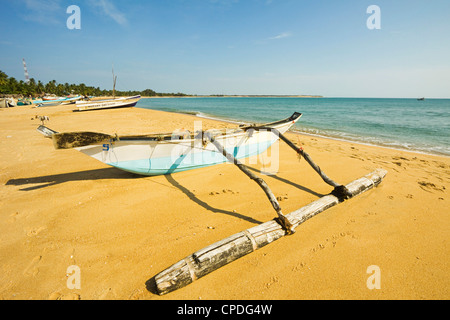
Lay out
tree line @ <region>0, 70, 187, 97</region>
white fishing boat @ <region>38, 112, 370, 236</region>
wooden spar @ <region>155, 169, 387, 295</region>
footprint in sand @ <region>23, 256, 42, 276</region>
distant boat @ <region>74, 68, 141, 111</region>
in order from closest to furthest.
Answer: wooden spar @ <region>155, 169, 387, 295</region> → footprint in sand @ <region>23, 256, 42, 276</region> → white fishing boat @ <region>38, 112, 370, 236</region> → distant boat @ <region>74, 68, 141, 111</region> → tree line @ <region>0, 70, 187, 97</region>

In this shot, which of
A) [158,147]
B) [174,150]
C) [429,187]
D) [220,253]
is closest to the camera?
[220,253]

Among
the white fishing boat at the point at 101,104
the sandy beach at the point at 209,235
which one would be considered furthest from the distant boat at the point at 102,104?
the sandy beach at the point at 209,235

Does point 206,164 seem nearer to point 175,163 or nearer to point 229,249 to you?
point 175,163

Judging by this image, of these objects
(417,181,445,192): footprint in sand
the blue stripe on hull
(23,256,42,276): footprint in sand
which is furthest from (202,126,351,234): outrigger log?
(23,256,42,276): footprint in sand

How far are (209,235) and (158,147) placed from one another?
2.90 metres

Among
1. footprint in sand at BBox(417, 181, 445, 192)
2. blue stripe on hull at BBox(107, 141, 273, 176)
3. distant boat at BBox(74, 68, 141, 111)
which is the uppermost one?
distant boat at BBox(74, 68, 141, 111)

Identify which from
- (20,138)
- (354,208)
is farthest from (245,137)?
(20,138)

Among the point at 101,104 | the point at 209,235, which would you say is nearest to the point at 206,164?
the point at 209,235

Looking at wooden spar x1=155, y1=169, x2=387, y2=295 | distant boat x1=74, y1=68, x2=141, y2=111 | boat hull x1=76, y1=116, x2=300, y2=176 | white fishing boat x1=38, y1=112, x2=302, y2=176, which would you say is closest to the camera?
wooden spar x1=155, y1=169, x2=387, y2=295

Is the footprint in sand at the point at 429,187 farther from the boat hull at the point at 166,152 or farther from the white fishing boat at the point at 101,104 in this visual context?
the white fishing boat at the point at 101,104

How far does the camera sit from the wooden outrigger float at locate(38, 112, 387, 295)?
2.53 m

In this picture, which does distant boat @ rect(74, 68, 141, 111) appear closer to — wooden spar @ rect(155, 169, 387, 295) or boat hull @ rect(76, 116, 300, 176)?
boat hull @ rect(76, 116, 300, 176)

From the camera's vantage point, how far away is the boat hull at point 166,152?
4.62 meters

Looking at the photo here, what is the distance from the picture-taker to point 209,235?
347cm
